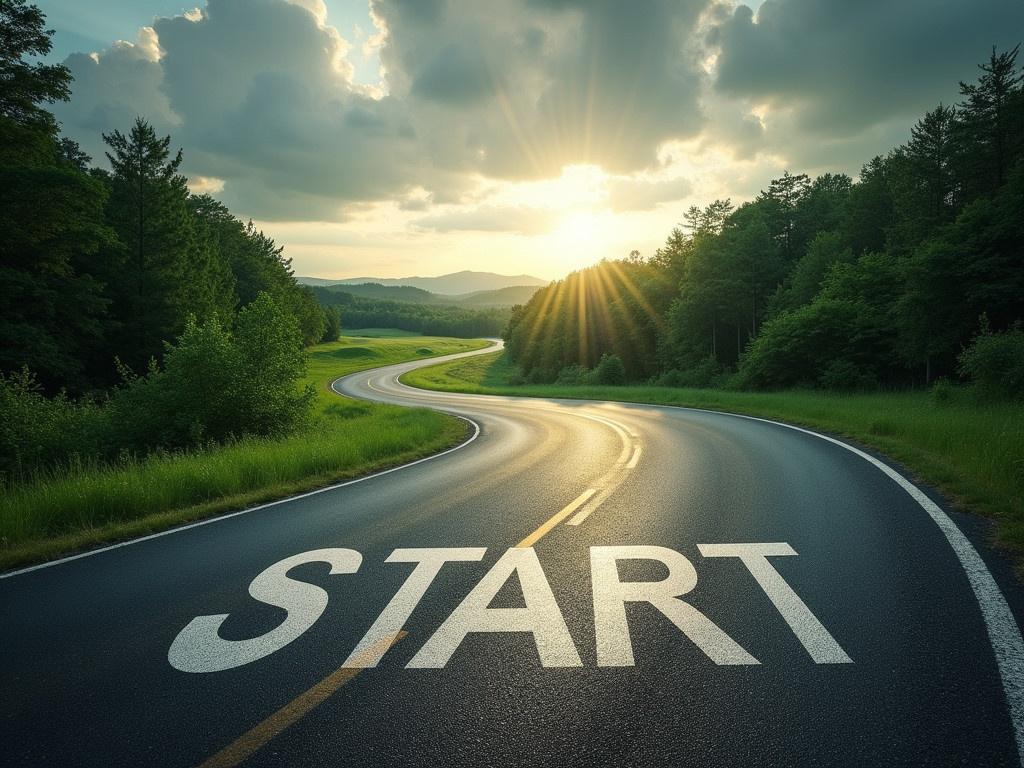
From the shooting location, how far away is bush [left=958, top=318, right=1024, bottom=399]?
709 inches

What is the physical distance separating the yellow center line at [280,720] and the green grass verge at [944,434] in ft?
18.5

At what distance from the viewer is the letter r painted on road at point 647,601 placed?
3633 mm

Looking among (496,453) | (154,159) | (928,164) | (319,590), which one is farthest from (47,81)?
(928,164)

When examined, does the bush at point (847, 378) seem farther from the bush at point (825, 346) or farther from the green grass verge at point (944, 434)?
the green grass verge at point (944, 434)

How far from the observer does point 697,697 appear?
3.15 meters

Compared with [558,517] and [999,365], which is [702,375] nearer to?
[999,365]

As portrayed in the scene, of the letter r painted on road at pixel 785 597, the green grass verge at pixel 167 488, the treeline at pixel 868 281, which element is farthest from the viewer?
the treeline at pixel 868 281

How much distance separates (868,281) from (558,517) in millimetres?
34051

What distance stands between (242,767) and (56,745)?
41.5 inches

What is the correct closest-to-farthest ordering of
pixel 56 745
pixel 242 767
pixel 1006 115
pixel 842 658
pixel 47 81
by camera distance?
pixel 242 767 < pixel 56 745 < pixel 842 658 < pixel 47 81 < pixel 1006 115

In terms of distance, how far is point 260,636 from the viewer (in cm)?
401

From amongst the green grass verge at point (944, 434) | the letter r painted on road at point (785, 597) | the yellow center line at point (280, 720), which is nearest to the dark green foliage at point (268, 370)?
the letter r painted on road at point (785, 597)

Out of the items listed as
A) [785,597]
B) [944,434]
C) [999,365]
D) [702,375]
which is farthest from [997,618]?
[702,375]

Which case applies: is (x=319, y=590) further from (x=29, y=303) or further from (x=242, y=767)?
(x=29, y=303)
